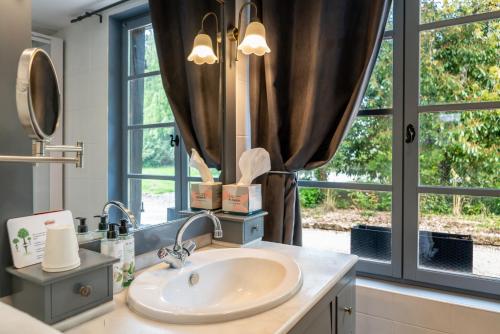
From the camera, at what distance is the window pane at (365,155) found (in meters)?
1.68

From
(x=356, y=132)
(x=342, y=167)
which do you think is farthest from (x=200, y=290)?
(x=356, y=132)

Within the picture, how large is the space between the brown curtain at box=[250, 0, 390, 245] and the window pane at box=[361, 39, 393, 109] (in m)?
0.16

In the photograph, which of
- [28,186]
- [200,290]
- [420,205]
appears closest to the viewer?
[28,186]

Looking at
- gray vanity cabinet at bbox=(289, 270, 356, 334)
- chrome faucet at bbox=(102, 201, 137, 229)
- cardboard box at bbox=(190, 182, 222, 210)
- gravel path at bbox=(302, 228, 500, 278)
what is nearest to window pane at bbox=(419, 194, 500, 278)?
gravel path at bbox=(302, 228, 500, 278)

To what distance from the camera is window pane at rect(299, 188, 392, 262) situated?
5.57 feet

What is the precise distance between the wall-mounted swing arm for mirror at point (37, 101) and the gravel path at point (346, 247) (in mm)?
1407

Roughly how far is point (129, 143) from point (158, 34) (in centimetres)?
48

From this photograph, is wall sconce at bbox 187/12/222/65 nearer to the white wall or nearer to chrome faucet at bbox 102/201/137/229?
the white wall

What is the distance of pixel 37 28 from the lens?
2.85 feet

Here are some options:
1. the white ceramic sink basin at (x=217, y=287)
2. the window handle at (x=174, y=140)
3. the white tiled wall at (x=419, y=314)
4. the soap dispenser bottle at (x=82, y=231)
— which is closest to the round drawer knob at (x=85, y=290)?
the white ceramic sink basin at (x=217, y=287)

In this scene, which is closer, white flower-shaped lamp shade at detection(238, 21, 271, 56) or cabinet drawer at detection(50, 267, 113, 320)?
cabinet drawer at detection(50, 267, 113, 320)

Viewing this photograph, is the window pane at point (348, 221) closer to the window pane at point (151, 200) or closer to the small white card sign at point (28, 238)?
the window pane at point (151, 200)

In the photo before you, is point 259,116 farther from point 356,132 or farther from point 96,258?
point 96,258

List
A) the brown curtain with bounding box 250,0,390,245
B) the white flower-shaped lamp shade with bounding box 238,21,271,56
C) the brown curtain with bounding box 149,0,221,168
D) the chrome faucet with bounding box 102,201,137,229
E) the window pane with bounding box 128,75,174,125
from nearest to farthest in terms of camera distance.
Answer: the chrome faucet with bounding box 102,201,137,229 → the window pane with bounding box 128,75,174,125 → the brown curtain with bounding box 149,0,221,168 → the white flower-shaped lamp shade with bounding box 238,21,271,56 → the brown curtain with bounding box 250,0,390,245
